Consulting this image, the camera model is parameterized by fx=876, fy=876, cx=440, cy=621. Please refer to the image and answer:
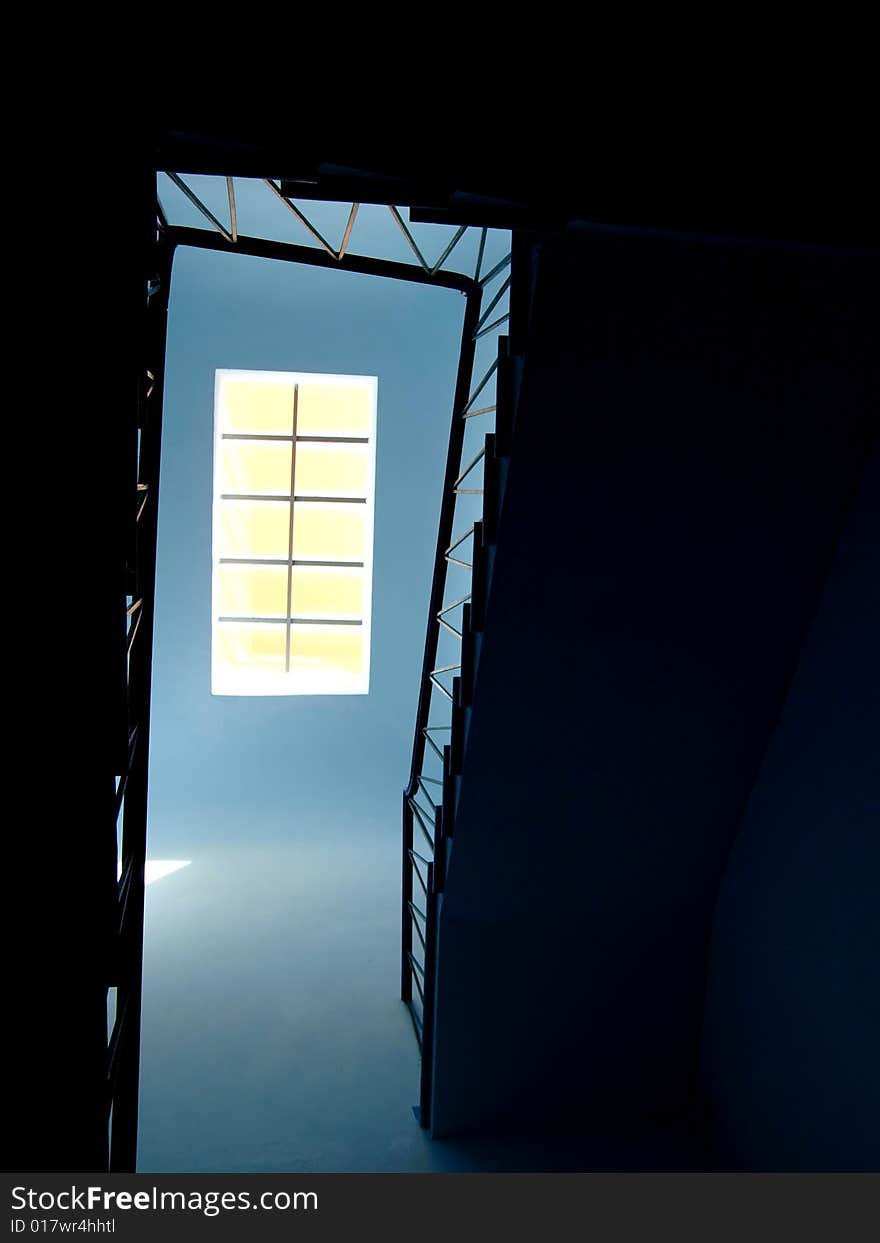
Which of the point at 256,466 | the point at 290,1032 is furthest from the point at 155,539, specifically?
the point at 256,466

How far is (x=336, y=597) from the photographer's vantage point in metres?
24.0

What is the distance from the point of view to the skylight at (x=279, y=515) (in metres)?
19.1

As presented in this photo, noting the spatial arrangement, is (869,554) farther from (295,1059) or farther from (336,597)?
(336,597)

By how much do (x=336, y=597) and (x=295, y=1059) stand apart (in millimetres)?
13330

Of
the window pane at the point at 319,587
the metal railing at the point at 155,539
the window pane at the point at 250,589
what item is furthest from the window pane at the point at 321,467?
the metal railing at the point at 155,539

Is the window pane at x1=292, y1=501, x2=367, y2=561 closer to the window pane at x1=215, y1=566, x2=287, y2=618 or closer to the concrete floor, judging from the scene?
the window pane at x1=215, y1=566, x2=287, y2=618

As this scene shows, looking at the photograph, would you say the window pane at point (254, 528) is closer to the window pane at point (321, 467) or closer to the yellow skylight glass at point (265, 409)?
the window pane at point (321, 467)

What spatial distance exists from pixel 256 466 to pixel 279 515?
1377 mm

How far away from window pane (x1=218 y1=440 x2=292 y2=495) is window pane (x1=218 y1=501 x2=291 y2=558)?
43 cm

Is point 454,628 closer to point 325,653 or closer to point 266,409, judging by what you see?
point 266,409

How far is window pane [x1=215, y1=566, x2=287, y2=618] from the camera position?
2016 centimetres

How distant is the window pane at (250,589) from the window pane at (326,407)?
3.31m

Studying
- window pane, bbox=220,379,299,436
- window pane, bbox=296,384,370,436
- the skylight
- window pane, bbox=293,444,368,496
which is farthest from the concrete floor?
window pane, bbox=220,379,299,436
